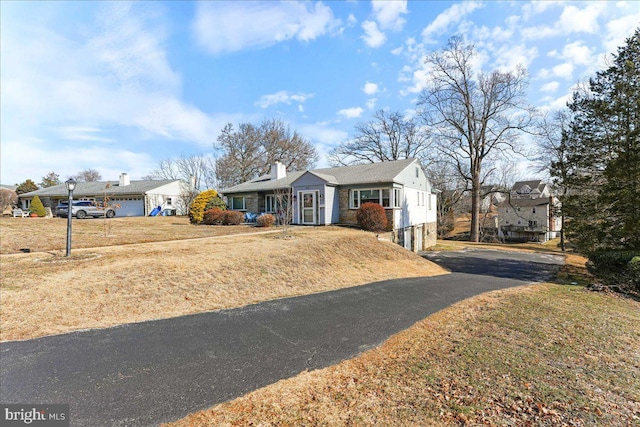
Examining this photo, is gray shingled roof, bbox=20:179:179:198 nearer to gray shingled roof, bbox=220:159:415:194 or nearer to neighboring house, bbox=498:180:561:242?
gray shingled roof, bbox=220:159:415:194

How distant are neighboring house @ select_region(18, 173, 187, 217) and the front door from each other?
1922 cm

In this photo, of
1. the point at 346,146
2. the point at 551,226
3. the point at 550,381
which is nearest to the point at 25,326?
the point at 550,381

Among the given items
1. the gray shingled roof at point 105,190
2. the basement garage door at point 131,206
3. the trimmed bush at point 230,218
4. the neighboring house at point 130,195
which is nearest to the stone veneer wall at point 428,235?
the trimmed bush at point 230,218

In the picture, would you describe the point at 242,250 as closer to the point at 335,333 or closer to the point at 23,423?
the point at 335,333

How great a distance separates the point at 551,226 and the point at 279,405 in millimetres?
52336

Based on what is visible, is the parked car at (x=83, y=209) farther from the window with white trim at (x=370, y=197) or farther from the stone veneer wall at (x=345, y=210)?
the window with white trim at (x=370, y=197)

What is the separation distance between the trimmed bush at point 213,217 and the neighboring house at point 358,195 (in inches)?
129

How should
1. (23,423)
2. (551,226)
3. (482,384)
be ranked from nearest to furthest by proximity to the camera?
(23,423) < (482,384) < (551,226)

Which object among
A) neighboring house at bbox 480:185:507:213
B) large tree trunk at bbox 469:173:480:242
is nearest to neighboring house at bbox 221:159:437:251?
large tree trunk at bbox 469:173:480:242

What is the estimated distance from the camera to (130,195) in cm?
3091

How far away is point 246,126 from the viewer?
39281mm

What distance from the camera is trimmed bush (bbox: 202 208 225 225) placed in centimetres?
2098

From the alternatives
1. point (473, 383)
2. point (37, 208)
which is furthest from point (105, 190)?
point (473, 383)

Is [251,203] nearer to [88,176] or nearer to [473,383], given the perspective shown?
[473,383]
